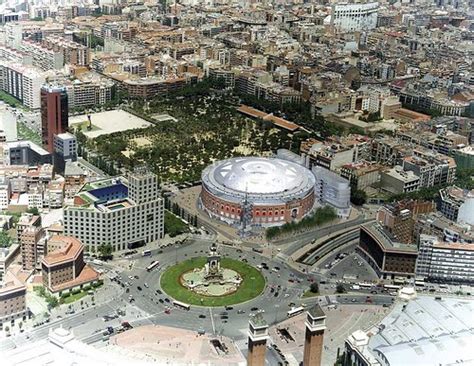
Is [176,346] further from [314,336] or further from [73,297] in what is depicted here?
[73,297]

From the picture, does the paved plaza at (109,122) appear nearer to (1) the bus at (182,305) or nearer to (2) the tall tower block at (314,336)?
(1) the bus at (182,305)

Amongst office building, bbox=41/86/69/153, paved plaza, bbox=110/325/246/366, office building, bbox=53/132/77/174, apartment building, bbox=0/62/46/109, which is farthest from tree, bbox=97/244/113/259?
apartment building, bbox=0/62/46/109

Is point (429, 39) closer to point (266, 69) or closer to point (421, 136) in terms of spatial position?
point (266, 69)

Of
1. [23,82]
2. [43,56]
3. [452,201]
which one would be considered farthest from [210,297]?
[43,56]

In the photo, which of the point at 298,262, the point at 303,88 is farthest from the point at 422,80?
the point at 298,262

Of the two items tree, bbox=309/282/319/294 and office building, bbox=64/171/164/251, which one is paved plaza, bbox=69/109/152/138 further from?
tree, bbox=309/282/319/294
